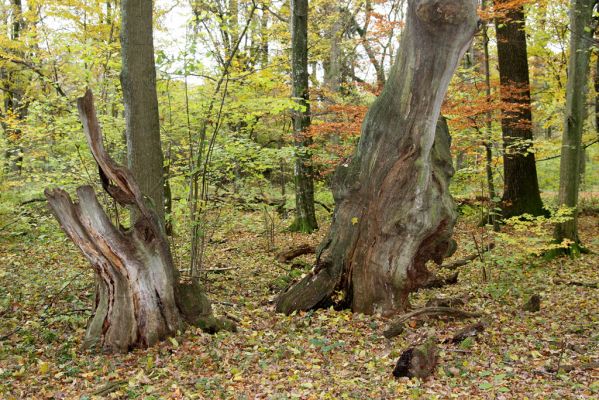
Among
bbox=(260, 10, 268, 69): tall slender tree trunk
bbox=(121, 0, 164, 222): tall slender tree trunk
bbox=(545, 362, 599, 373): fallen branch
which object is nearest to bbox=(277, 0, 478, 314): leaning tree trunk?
bbox=(545, 362, 599, 373): fallen branch

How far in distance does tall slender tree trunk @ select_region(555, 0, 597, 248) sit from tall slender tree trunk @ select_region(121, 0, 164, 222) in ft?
23.0

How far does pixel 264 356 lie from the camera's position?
504 cm

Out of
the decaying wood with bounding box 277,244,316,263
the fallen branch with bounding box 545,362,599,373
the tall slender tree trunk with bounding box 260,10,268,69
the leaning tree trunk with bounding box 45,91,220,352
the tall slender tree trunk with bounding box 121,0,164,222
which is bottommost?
the fallen branch with bounding box 545,362,599,373

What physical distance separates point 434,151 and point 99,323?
4.52m

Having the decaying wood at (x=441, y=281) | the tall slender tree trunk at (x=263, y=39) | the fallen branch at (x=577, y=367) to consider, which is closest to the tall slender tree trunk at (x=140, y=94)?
the decaying wood at (x=441, y=281)

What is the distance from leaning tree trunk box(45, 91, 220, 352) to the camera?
15.5ft

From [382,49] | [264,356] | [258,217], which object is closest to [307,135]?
[258,217]

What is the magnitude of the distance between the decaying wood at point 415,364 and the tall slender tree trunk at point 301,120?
23.4 feet

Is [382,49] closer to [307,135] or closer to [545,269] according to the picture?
[307,135]

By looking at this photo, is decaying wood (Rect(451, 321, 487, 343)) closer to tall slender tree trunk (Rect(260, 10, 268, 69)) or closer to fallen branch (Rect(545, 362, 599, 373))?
fallen branch (Rect(545, 362, 599, 373))

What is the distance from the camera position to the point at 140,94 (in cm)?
580

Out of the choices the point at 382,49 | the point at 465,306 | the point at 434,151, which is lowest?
the point at 465,306

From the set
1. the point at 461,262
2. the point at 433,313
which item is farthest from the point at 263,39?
the point at 433,313

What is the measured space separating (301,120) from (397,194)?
247 inches
